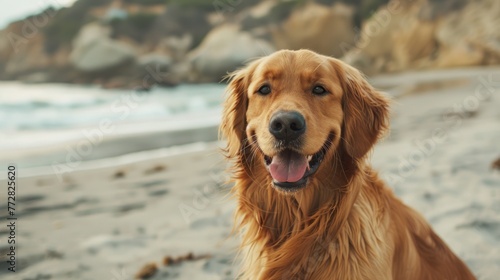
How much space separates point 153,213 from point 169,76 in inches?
888

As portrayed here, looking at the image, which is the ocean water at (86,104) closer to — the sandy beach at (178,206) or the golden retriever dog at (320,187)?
the sandy beach at (178,206)

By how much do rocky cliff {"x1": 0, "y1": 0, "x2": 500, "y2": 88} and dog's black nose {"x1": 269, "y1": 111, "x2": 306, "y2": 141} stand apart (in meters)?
21.5

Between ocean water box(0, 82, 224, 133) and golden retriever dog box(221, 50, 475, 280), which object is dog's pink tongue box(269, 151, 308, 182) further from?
ocean water box(0, 82, 224, 133)

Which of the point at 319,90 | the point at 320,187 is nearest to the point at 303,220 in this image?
the point at 320,187

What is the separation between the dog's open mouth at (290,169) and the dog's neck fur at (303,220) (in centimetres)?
17

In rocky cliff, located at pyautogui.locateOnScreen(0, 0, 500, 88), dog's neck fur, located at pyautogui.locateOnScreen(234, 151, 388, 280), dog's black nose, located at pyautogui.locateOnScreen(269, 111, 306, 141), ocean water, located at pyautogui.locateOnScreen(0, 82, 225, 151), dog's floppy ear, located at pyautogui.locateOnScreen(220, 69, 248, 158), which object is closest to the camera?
dog's black nose, located at pyautogui.locateOnScreen(269, 111, 306, 141)

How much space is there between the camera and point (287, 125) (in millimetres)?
2598

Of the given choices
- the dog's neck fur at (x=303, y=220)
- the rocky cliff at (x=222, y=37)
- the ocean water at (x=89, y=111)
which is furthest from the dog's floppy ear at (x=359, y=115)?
Result: the rocky cliff at (x=222, y=37)

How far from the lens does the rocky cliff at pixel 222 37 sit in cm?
2519

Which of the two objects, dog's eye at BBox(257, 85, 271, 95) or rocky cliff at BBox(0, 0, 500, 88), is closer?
dog's eye at BBox(257, 85, 271, 95)

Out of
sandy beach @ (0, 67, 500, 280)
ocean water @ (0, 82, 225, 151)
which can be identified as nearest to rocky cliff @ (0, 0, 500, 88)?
ocean water @ (0, 82, 225, 151)

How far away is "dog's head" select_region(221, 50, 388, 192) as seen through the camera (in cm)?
267

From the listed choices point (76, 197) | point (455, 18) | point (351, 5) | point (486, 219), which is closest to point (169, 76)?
point (351, 5)

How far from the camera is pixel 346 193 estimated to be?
9.20 feet
